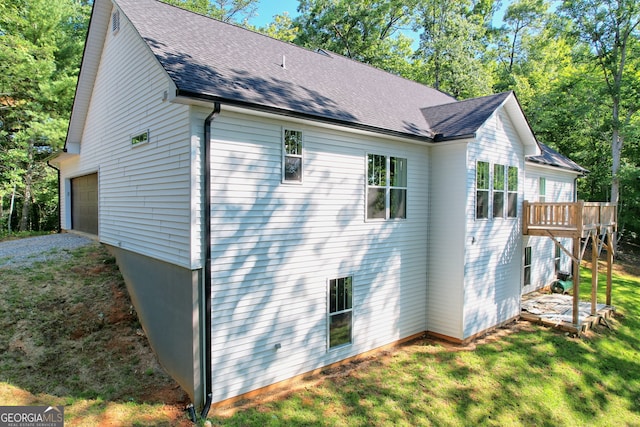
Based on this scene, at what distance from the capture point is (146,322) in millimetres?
7555

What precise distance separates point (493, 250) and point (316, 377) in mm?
6199

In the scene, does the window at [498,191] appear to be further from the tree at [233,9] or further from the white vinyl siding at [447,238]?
the tree at [233,9]

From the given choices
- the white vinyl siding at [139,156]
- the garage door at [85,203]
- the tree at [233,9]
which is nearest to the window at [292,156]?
the white vinyl siding at [139,156]

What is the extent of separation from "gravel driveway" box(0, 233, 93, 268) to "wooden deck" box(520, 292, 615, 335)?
46.8 ft

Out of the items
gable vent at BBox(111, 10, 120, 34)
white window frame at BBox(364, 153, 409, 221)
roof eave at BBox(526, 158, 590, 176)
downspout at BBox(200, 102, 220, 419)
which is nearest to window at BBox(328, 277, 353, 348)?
white window frame at BBox(364, 153, 409, 221)

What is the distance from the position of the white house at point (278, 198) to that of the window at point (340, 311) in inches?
1.2

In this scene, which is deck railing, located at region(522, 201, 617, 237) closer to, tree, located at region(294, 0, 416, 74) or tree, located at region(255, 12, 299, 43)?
tree, located at region(294, 0, 416, 74)

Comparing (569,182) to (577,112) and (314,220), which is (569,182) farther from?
(314,220)

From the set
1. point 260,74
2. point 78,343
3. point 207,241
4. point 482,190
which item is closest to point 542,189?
A: point 482,190

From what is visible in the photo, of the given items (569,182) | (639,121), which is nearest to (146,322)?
(569,182)

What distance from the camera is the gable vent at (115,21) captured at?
8.57 meters

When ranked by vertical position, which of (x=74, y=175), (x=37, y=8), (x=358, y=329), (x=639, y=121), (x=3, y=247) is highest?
(x=37, y=8)

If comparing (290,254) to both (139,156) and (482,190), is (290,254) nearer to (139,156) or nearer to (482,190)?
(139,156)

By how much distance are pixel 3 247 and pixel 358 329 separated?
1242 centimetres
